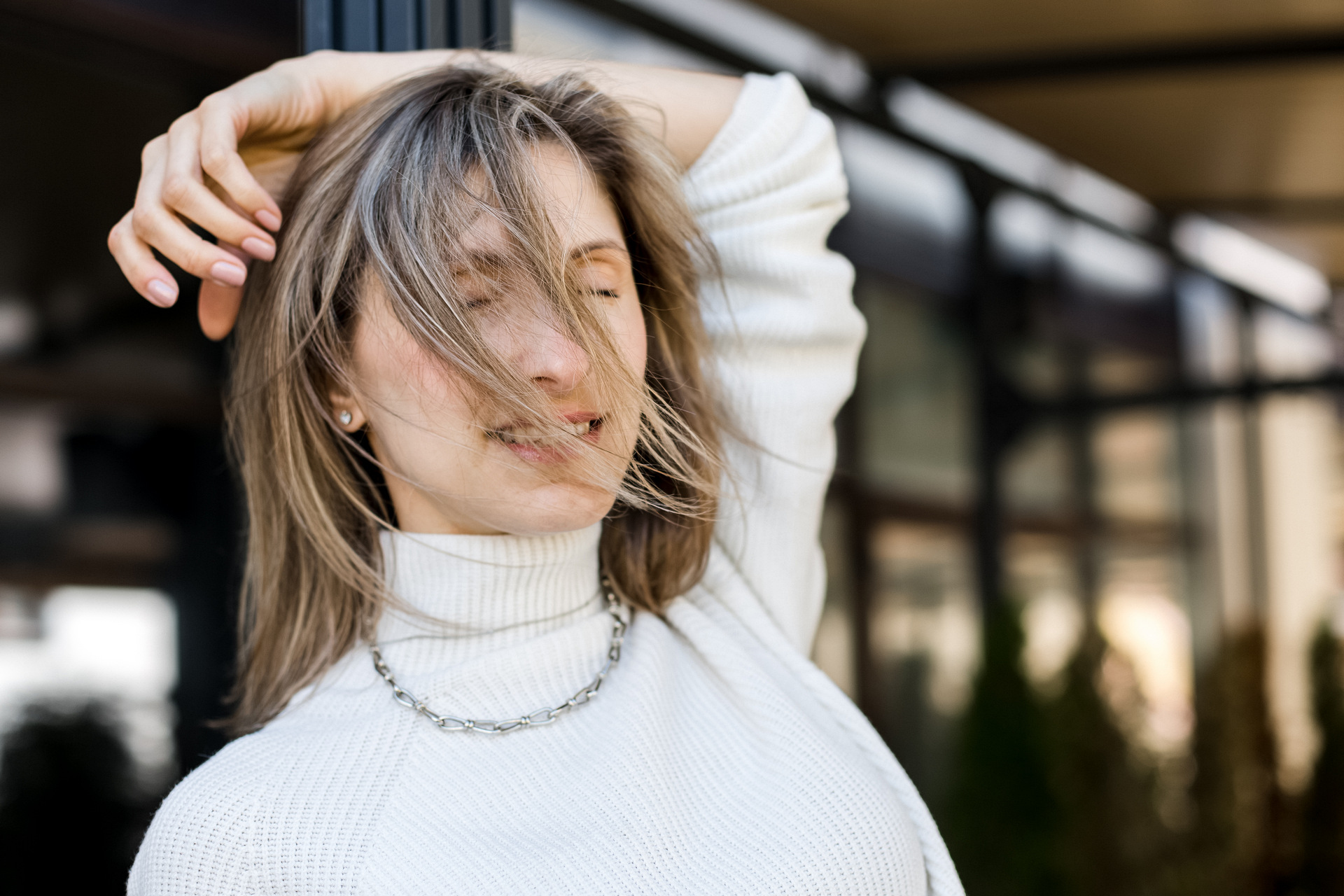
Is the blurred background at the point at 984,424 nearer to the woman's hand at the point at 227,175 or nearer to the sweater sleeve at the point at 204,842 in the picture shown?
the woman's hand at the point at 227,175

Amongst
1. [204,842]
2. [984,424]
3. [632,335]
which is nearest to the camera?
[204,842]

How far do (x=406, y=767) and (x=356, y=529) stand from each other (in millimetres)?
235

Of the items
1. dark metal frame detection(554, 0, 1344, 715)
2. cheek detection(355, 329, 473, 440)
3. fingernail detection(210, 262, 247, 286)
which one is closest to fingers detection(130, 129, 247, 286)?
fingernail detection(210, 262, 247, 286)

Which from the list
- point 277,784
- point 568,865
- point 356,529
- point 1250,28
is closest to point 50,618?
point 356,529

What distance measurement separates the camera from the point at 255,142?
0.97m

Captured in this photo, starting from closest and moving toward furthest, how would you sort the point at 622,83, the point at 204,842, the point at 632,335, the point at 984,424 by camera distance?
the point at 204,842 → the point at 632,335 → the point at 622,83 → the point at 984,424

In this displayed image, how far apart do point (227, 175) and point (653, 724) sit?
503 millimetres

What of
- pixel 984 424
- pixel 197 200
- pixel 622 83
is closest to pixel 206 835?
pixel 197 200

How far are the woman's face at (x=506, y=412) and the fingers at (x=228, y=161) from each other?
10 cm

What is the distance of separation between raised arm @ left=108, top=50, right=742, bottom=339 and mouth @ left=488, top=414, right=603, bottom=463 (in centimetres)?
21

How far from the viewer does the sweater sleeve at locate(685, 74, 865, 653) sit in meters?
1.07

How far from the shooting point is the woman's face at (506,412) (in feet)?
2.69

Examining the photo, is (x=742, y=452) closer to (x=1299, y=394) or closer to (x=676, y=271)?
(x=676, y=271)

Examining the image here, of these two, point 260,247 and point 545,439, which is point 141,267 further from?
Result: point 545,439
